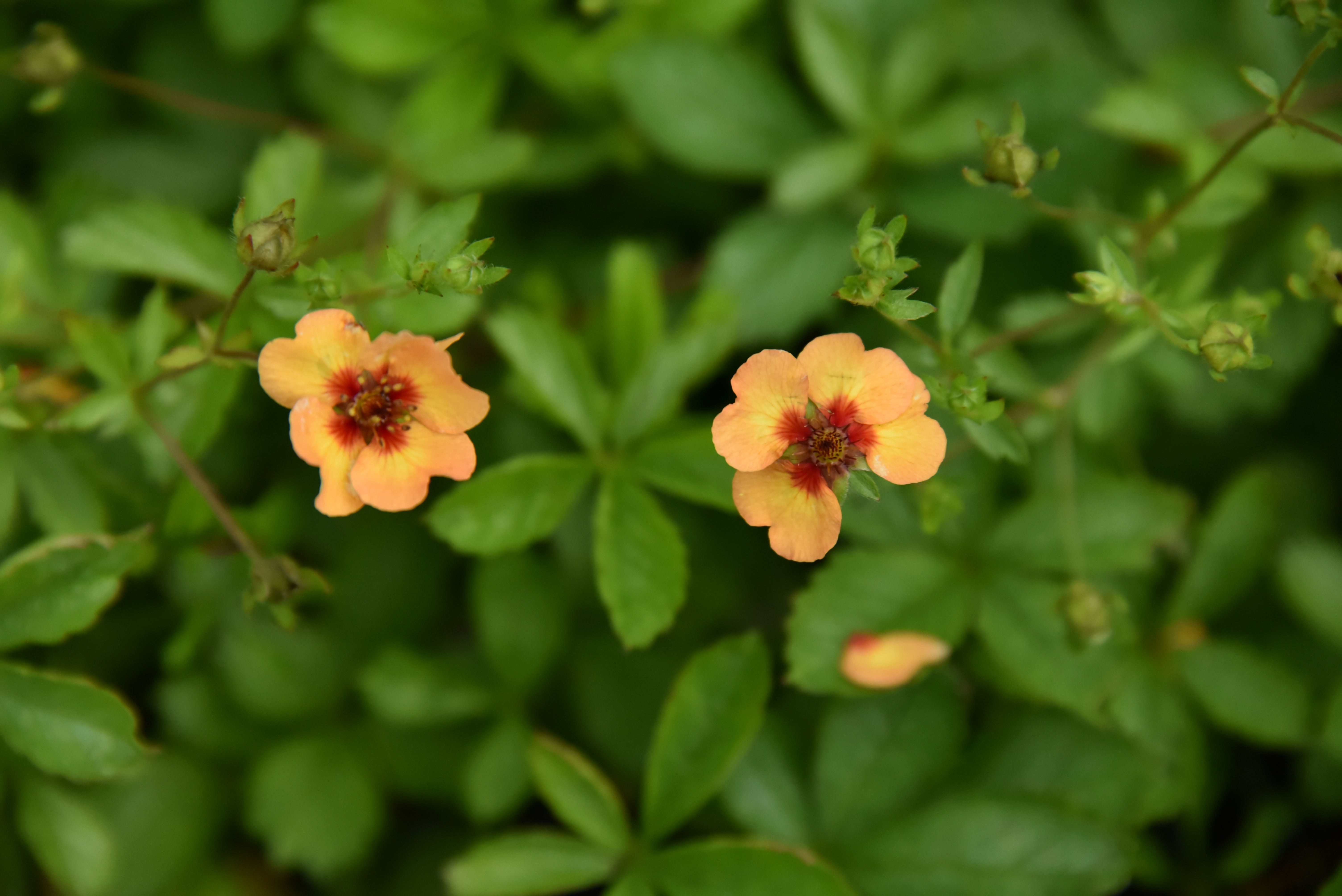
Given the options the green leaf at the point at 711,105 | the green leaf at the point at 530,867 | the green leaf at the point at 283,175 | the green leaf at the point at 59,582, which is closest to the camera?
the green leaf at the point at 59,582

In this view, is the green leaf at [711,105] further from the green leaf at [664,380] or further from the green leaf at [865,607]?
the green leaf at [865,607]

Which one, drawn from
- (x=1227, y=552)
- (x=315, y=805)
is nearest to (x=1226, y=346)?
(x=1227, y=552)

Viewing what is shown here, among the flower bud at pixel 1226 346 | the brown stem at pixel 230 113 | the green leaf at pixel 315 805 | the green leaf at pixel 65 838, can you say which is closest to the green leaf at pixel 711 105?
the brown stem at pixel 230 113

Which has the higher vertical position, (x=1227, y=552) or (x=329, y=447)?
(x=329, y=447)

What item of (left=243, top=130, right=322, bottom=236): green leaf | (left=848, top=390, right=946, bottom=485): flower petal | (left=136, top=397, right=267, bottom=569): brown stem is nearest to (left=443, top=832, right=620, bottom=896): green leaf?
(left=136, top=397, right=267, bottom=569): brown stem

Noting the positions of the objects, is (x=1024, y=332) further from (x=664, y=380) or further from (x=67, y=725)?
(x=67, y=725)

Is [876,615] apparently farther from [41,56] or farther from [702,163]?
[41,56]

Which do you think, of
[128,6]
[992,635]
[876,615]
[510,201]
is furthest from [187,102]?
[992,635]
